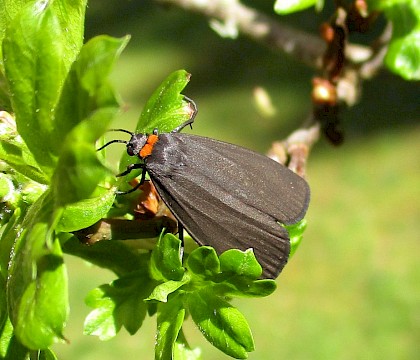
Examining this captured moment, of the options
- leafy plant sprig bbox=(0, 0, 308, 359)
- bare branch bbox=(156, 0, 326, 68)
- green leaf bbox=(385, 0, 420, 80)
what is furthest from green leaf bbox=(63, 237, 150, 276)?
bare branch bbox=(156, 0, 326, 68)

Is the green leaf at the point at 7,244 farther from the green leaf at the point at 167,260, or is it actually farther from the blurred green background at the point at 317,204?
the blurred green background at the point at 317,204

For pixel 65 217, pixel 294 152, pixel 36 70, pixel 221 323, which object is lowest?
pixel 294 152

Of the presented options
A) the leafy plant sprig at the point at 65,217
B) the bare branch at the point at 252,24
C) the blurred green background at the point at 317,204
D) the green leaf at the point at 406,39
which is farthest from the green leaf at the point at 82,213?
the blurred green background at the point at 317,204

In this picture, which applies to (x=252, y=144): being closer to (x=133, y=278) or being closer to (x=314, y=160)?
(x=314, y=160)

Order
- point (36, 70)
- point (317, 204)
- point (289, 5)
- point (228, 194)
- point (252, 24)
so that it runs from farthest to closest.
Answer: point (317, 204)
point (252, 24)
point (289, 5)
point (228, 194)
point (36, 70)

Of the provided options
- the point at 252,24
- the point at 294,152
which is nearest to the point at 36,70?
the point at 294,152

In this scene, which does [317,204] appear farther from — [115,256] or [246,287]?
[246,287]
